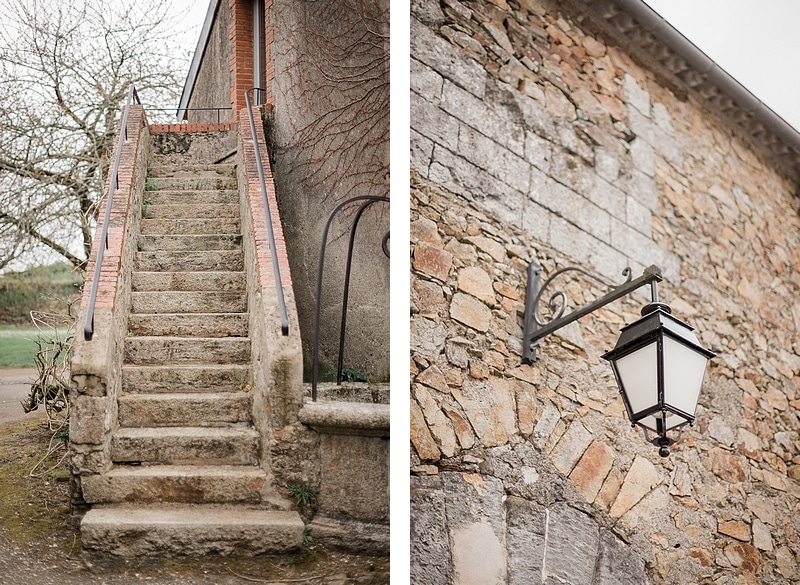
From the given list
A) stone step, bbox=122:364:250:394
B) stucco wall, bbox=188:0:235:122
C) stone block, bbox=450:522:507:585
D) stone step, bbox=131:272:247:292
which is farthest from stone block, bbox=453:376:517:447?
stucco wall, bbox=188:0:235:122

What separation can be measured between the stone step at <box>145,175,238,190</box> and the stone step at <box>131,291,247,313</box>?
0.29 m

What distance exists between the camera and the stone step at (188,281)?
6.06 ft

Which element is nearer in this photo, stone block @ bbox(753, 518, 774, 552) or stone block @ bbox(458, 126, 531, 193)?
stone block @ bbox(458, 126, 531, 193)

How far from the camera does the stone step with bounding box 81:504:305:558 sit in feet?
5.25

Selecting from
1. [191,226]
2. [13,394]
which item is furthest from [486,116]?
[13,394]

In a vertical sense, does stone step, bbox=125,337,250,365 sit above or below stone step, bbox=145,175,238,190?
below

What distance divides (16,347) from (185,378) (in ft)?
1.32

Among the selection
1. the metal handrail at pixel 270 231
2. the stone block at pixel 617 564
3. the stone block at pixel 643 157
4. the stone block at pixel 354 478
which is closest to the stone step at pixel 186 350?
the metal handrail at pixel 270 231

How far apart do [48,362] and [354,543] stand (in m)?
0.93

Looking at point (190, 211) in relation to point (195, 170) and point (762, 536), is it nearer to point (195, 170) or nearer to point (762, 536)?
point (195, 170)

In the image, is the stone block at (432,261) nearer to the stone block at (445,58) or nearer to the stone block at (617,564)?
the stone block at (445,58)

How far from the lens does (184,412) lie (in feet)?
5.85

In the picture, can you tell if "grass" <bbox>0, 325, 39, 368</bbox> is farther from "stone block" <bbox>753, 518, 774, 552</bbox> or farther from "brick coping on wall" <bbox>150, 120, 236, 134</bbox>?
"stone block" <bbox>753, 518, 774, 552</bbox>

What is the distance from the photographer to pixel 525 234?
228 cm
